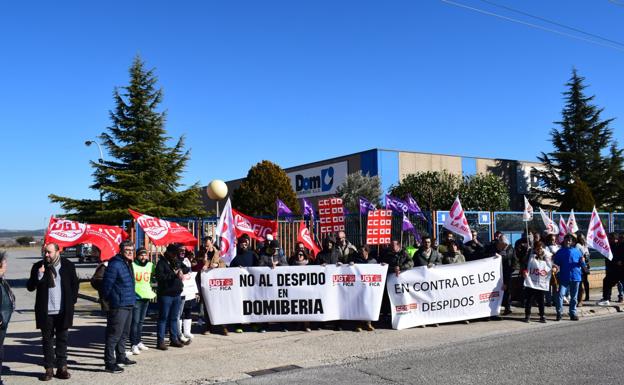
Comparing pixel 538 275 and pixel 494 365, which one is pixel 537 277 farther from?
pixel 494 365

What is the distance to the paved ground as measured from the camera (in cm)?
736

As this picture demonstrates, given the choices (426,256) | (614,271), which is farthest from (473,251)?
(614,271)

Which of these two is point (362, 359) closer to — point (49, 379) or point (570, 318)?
point (49, 379)

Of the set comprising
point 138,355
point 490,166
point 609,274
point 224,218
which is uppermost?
point 490,166

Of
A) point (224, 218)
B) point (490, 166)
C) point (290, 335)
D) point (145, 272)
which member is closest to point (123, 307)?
point (145, 272)

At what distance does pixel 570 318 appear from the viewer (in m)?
11.8

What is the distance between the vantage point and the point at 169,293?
9.16 m

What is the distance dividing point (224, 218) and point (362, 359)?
16.2ft

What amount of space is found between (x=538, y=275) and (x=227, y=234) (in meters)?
6.58

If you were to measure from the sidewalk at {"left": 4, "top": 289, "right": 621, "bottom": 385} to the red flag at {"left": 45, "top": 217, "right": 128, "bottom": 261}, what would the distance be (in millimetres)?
1728

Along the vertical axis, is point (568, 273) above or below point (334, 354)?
above

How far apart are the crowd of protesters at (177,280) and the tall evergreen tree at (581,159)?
3205 centimetres

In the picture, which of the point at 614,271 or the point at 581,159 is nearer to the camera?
the point at 614,271

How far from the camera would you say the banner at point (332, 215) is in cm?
1480
